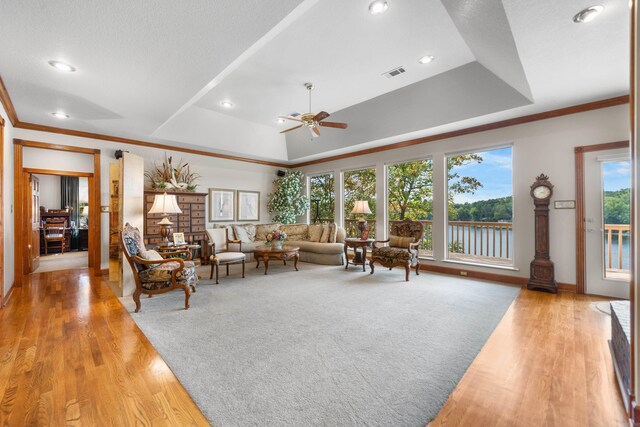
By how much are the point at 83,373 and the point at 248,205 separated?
18.8 ft

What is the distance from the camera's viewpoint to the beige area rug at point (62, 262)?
5.82 meters

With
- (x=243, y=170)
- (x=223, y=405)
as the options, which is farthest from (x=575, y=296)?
(x=243, y=170)

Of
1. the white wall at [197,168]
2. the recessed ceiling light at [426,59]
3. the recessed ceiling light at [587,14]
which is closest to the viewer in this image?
the recessed ceiling light at [587,14]

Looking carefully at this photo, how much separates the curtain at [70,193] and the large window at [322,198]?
737 cm

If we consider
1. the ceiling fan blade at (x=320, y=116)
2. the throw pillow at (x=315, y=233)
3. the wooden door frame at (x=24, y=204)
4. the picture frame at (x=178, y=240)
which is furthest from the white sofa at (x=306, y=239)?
the ceiling fan blade at (x=320, y=116)

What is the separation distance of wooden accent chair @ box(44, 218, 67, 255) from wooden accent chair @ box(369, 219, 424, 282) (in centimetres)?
853

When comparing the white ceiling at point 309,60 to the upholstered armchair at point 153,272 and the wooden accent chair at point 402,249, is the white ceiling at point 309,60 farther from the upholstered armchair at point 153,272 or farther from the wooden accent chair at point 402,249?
the upholstered armchair at point 153,272

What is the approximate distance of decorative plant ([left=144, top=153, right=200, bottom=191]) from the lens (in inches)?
236

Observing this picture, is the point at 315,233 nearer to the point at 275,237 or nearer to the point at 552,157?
the point at 275,237

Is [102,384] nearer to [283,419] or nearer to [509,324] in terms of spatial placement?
[283,419]

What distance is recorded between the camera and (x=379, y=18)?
2.87 meters

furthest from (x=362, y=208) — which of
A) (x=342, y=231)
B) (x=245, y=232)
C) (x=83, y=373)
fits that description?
(x=83, y=373)

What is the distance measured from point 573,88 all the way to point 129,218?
20.7 feet

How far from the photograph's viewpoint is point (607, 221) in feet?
12.7
